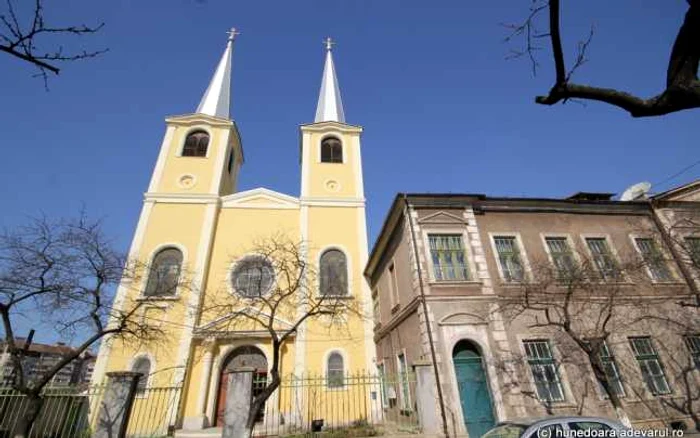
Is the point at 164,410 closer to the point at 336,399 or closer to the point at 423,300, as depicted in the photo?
the point at 336,399

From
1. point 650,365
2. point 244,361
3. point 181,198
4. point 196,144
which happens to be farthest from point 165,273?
point 650,365

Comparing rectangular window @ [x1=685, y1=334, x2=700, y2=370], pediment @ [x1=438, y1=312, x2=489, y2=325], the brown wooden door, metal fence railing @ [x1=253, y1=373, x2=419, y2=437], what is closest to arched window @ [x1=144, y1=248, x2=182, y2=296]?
the brown wooden door

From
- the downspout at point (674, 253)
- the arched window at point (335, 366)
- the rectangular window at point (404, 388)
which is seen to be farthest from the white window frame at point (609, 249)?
the arched window at point (335, 366)

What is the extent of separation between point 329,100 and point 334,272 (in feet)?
52.1

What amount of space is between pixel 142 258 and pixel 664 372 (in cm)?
2258

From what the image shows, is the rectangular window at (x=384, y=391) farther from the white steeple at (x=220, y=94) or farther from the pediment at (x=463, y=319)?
the white steeple at (x=220, y=94)

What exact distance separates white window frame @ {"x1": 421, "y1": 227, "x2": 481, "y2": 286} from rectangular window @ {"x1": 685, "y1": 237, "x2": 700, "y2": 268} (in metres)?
8.37

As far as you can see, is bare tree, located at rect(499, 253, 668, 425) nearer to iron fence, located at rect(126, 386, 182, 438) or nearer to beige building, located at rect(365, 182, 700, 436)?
beige building, located at rect(365, 182, 700, 436)

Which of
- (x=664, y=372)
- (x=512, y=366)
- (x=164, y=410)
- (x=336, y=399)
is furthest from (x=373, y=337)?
(x=664, y=372)

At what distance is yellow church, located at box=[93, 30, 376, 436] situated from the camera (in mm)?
14398

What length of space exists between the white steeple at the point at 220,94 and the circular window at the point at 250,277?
12431 mm

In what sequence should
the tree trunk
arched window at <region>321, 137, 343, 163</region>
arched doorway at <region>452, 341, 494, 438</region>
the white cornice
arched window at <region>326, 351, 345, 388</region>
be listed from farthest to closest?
1. arched window at <region>321, 137, 343, 163</region>
2. the white cornice
3. arched window at <region>326, 351, 345, 388</region>
4. arched doorway at <region>452, 341, 494, 438</region>
5. the tree trunk

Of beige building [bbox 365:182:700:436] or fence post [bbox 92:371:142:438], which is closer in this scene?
fence post [bbox 92:371:142:438]

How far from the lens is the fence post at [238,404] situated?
8.25 meters
